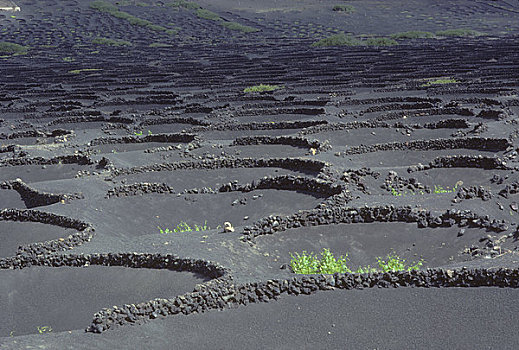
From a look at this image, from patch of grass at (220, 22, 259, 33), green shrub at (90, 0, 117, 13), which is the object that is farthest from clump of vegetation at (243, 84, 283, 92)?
green shrub at (90, 0, 117, 13)

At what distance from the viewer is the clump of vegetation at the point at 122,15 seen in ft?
230

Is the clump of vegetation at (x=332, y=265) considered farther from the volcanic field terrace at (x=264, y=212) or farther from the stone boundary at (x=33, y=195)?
the stone boundary at (x=33, y=195)

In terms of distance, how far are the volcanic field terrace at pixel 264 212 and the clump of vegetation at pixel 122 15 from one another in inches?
1558

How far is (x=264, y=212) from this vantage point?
41.1ft

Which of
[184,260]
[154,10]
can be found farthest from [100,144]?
[154,10]

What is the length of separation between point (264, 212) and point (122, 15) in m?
69.4

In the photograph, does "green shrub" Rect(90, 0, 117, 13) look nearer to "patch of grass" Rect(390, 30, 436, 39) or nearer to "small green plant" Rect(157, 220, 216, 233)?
"patch of grass" Rect(390, 30, 436, 39)

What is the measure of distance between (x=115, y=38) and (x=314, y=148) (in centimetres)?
5225

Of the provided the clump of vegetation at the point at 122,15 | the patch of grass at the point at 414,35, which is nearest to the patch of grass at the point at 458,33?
the patch of grass at the point at 414,35

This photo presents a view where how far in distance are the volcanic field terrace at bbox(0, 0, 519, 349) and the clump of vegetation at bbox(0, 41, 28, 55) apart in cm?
2420

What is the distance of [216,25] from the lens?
71500 millimetres

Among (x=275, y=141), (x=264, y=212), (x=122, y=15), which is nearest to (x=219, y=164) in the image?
(x=275, y=141)

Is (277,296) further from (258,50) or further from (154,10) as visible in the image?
(154,10)

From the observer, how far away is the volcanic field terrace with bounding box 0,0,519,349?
7941 millimetres
